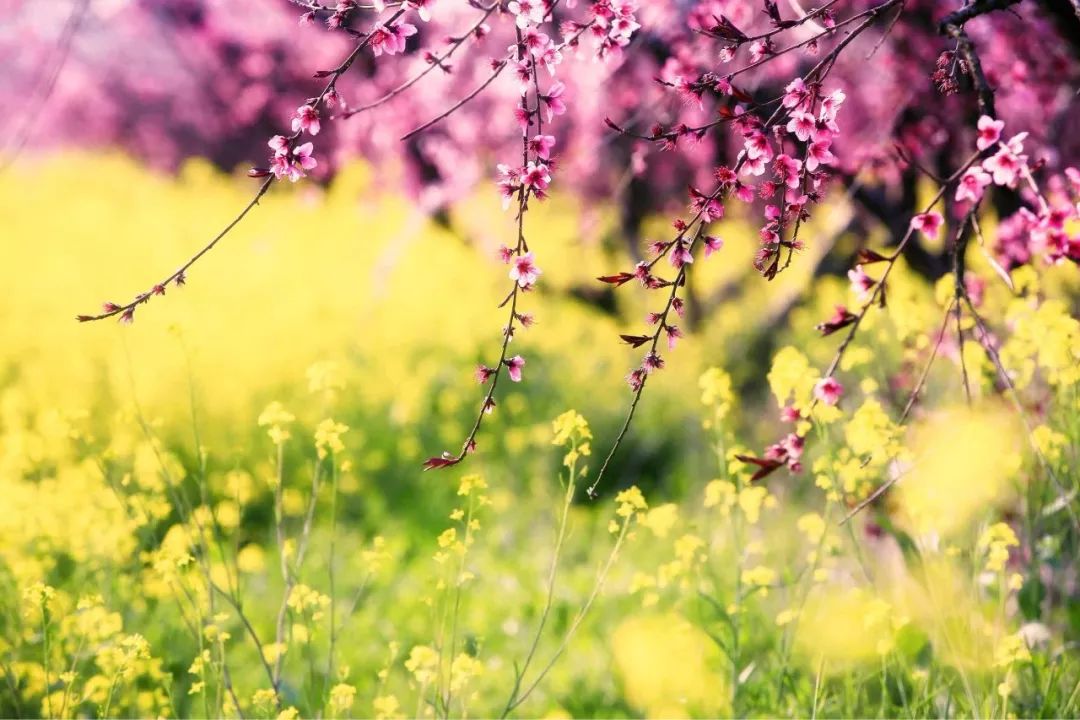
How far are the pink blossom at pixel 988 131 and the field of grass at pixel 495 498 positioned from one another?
63 cm

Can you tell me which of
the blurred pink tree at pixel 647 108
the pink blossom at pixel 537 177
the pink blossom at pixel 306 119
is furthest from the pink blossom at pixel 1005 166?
the pink blossom at pixel 306 119

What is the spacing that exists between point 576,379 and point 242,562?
325 cm

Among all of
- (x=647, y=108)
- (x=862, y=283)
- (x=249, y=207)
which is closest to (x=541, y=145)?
(x=249, y=207)

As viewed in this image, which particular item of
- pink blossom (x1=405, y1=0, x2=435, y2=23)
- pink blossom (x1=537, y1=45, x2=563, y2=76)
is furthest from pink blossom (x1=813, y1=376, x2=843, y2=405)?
pink blossom (x1=405, y1=0, x2=435, y2=23)

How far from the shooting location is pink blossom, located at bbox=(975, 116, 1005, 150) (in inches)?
78.7

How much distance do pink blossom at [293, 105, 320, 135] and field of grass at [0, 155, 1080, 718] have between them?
0.92 m

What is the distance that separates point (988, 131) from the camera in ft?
6.63

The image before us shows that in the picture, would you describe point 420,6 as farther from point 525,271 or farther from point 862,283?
point 862,283

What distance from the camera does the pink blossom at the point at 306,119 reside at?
212cm

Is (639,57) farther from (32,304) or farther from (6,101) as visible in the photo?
(6,101)

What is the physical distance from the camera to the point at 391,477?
6211 millimetres

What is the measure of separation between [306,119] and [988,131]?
1.36 m

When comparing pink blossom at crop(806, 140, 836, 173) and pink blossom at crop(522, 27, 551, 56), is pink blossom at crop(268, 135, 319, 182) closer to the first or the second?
pink blossom at crop(522, 27, 551, 56)

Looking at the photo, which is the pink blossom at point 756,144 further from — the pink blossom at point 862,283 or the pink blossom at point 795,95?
the pink blossom at point 862,283
